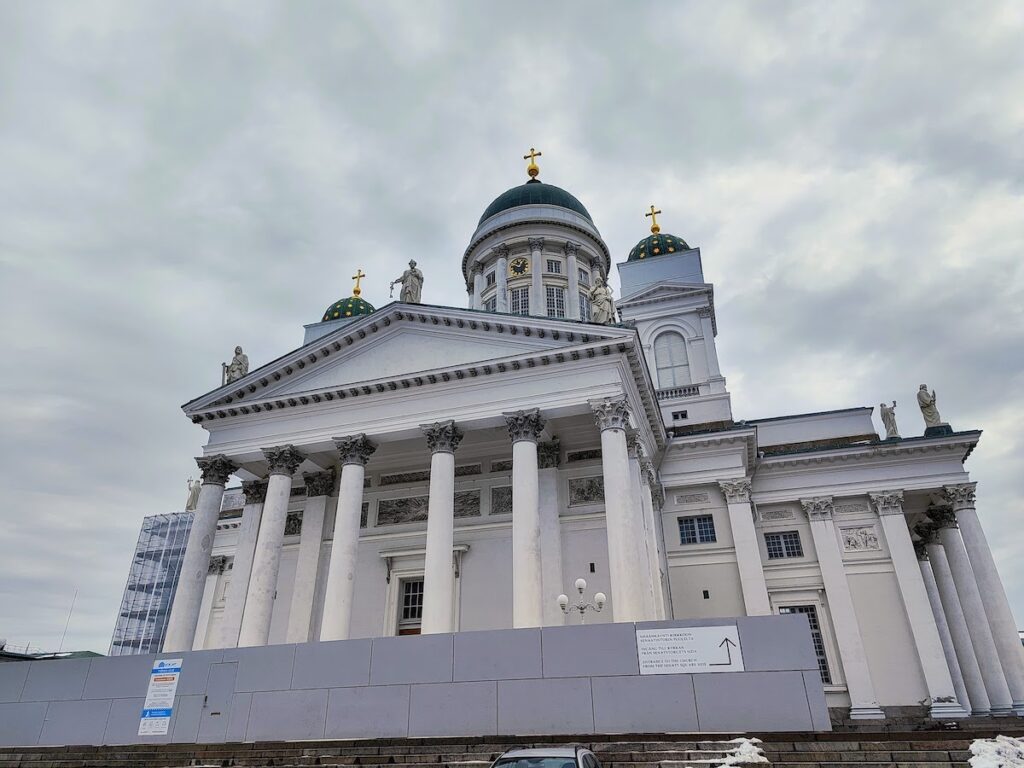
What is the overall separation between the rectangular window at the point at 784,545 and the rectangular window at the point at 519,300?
15.3m

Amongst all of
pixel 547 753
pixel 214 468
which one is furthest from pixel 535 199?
pixel 547 753

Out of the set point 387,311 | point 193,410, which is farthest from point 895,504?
point 193,410

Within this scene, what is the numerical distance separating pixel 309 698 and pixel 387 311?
450 inches

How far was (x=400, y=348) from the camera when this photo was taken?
70.5 ft

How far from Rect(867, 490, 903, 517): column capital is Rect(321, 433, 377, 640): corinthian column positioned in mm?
19283

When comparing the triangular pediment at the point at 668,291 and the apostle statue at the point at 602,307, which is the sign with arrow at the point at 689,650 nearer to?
the apostle statue at the point at 602,307

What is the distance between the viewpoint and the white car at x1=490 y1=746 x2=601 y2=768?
7.30 metres

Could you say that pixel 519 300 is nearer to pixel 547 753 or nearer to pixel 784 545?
pixel 784 545

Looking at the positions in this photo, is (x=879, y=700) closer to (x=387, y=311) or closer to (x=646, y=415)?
(x=646, y=415)

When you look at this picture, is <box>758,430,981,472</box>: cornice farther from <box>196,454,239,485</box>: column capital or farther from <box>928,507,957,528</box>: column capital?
<box>196,454,239,485</box>: column capital

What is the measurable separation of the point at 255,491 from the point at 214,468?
238 cm

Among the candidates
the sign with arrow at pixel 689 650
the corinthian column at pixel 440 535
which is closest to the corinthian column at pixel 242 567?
the corinthian column at pixel 440 535

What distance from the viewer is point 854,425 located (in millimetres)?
29312

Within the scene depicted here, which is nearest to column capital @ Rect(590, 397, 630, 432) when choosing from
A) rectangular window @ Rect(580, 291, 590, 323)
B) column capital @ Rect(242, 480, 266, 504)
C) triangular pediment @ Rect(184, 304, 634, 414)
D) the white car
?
triangular pediment @ Rect(184, 304, 634, 414)
